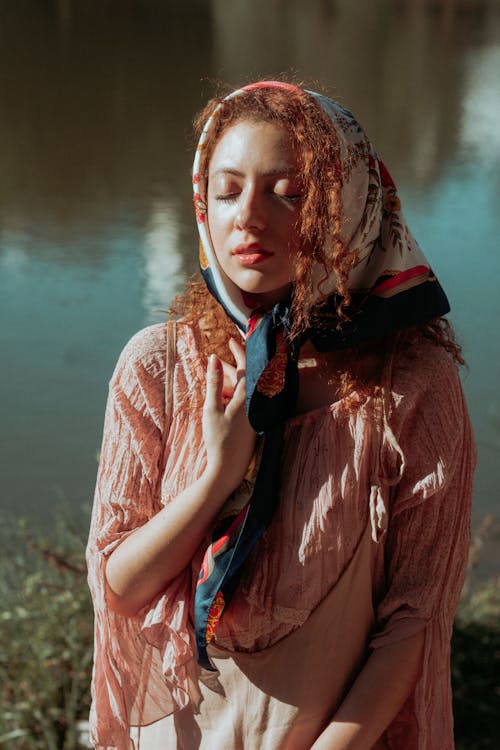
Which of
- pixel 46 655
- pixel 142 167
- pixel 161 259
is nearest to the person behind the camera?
pixel 46 655

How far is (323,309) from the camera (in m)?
1.59

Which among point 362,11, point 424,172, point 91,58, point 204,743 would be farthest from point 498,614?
point 362,11

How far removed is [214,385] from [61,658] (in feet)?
5.08

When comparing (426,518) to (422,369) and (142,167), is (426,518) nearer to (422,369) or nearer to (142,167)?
(422,369)

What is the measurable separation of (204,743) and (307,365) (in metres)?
0.59

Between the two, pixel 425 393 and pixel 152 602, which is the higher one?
pixel 425 393

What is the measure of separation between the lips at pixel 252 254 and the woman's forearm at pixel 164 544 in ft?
0.99

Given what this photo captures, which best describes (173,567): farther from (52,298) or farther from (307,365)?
(52,298)

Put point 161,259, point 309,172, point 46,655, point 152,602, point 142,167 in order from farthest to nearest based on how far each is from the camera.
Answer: point 142,167 < point 161,259 < point 46,655 < point 152,602 < point 309,172

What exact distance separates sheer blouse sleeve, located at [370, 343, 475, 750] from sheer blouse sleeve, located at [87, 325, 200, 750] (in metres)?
0.31

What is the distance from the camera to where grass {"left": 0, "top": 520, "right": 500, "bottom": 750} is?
9.00ft

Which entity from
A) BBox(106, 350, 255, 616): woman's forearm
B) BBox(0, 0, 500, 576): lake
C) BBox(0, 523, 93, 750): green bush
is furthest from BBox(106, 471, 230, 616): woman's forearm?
BBox(0, 523, 93, 750): green bush

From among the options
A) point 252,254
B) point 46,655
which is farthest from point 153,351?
point 46,655

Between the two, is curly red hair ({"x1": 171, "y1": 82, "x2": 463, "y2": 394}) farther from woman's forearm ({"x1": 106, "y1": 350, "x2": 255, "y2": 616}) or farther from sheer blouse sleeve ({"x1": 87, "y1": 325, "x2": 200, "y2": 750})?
sheer blouse sleeve ({"x1": 87, "y1": 325, "x2": 200, "y2": 750})
